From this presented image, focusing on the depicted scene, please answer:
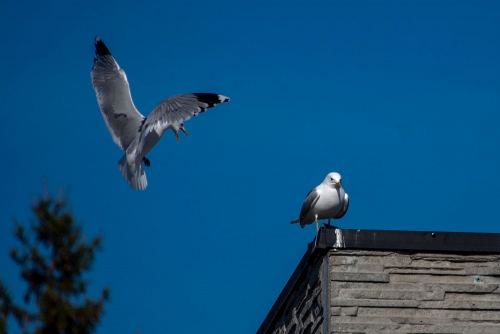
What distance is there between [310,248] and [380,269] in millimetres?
707

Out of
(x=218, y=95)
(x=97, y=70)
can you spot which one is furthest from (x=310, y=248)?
(x=97, y=70)

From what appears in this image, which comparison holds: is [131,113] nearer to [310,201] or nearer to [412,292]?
[310,201]

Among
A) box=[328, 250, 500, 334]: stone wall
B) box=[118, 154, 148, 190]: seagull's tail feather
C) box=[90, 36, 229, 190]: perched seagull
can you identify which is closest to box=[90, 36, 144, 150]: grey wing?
box=[90, 36, 229, 190]: perched seagull

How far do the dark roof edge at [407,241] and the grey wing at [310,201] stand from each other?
8.05 feet

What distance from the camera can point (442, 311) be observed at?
6508 mm

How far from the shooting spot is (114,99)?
13.0 metres

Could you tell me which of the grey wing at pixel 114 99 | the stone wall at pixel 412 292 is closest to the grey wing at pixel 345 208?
the stone wall at pixel 412 292

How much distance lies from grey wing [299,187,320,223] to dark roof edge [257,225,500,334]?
8.05 ft

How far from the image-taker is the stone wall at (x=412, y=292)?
640 centimetres

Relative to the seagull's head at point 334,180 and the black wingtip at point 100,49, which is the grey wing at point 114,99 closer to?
the black wingtip at point 100,49

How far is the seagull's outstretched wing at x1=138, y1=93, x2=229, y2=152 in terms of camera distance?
11.6 m

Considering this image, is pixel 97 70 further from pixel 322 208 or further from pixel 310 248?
pixel 310 248

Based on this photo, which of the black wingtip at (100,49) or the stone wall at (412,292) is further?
the black wingtip at (100,49)

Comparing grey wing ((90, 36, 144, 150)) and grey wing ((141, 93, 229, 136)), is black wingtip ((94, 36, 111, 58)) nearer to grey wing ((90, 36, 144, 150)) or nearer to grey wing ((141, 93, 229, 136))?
grey wing ((90, 36, 144, 150))
